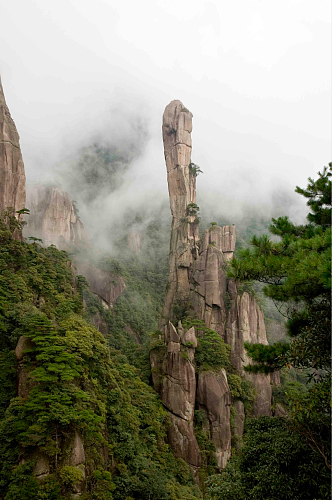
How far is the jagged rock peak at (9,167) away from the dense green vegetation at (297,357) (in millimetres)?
20409

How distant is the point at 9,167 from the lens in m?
22.5

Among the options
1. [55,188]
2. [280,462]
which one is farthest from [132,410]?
[55,188]

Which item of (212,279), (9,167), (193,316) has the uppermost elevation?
(9,167)

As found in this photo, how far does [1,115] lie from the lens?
74.8ft

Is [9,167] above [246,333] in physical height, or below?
above

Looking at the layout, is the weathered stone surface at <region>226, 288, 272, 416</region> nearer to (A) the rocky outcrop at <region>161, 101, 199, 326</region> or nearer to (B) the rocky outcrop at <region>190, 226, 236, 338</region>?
(B) the rocky outcrop at <region>190, 226, 236, 338</region>

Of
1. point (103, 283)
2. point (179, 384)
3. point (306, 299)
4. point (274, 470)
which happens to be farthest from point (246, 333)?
point (306, 299)

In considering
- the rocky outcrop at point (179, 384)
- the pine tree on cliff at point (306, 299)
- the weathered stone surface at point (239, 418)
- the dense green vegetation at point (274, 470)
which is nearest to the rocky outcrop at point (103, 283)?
the rocky outcrop at point (179, 384)

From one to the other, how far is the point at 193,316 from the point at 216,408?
8290mm

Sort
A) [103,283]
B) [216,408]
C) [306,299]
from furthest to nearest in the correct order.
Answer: [103,283] < [216,408] < [306,299]

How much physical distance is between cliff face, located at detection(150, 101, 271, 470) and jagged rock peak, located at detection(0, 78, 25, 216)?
46.8 feet

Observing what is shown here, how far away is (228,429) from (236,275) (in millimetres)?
16889

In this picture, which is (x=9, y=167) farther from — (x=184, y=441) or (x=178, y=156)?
(x=184, y=441)

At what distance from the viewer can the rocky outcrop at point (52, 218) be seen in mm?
42094
